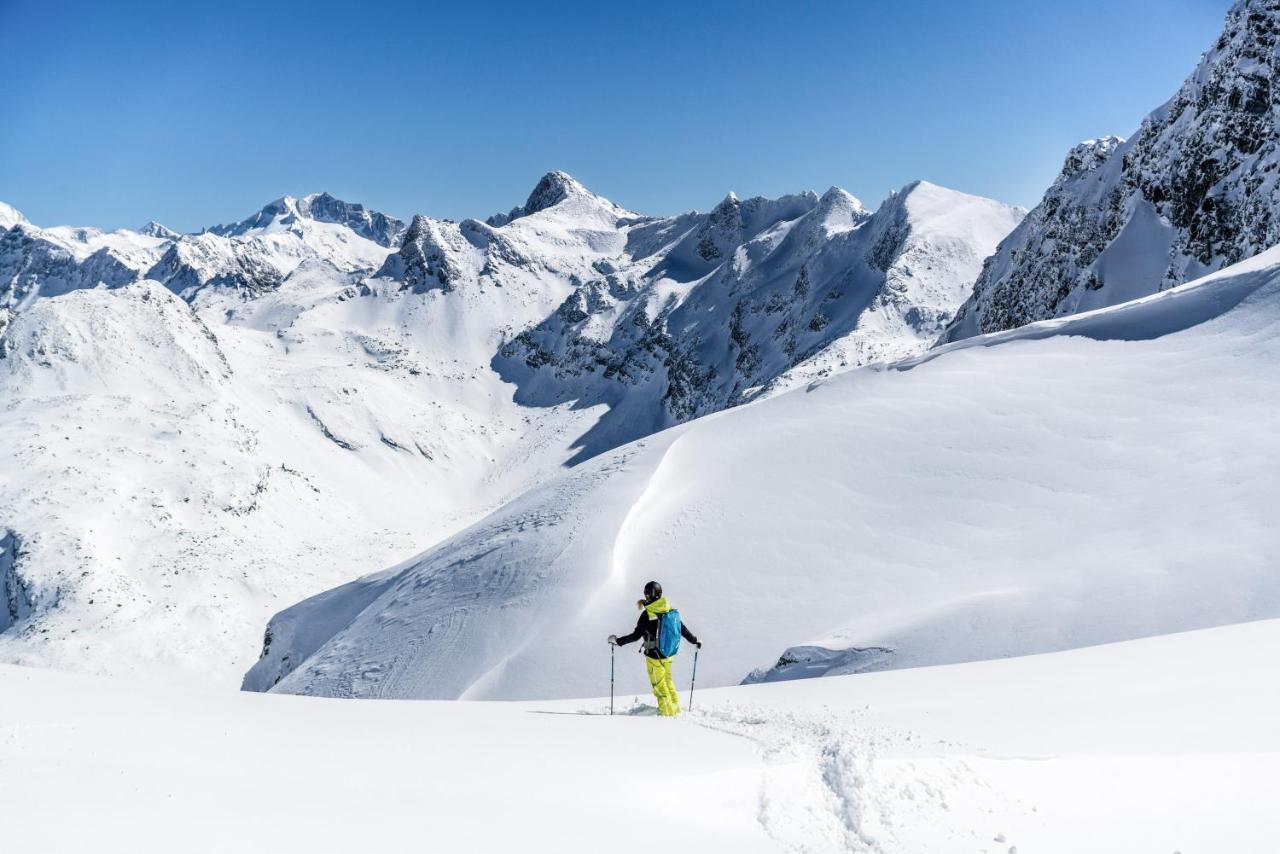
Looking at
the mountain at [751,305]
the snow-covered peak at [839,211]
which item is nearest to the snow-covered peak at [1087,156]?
the mountain at [751,305]

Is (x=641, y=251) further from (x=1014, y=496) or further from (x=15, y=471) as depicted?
(x=1014, y=496)

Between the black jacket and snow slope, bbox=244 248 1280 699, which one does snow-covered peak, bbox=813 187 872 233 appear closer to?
snow slope, bbox=244 248 1280 699

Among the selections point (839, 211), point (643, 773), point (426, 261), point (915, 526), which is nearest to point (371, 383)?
point (426, 261)

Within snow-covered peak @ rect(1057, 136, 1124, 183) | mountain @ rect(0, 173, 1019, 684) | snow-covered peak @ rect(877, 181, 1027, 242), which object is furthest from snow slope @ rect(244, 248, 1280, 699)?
snow-covered peak @ rect(877, 181, 1027, 242)

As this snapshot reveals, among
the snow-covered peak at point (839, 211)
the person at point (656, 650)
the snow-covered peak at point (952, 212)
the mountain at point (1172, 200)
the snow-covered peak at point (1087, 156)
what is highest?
the snow-covered peak at point (839, 211)

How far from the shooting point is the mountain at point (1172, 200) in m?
51.1

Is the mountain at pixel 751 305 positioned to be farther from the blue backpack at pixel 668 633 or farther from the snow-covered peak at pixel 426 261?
the blue backpack at pixel 668 633

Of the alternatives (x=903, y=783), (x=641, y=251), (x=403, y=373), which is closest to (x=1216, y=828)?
(x=903, y=783)

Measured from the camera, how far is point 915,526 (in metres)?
18.8

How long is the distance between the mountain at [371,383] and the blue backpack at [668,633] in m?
46.8

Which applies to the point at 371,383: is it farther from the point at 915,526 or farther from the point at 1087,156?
the point at 915,526

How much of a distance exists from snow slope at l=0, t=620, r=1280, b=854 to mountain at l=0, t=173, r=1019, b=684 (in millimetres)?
47686

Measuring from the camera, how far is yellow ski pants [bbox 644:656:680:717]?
31.3 feet

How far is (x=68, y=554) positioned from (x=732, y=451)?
51.0m
